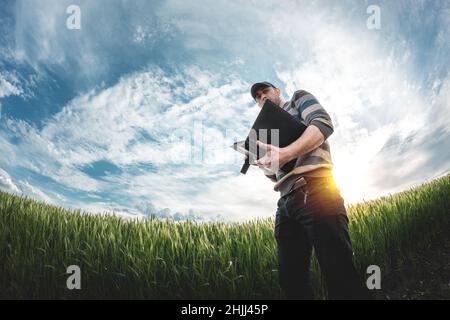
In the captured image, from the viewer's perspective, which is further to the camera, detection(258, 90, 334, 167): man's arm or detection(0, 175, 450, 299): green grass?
detection(0, 175, 450, 299): green grass

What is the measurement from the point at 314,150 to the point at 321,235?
536 mm

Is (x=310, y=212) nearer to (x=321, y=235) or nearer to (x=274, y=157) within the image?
(x=321, y=235)

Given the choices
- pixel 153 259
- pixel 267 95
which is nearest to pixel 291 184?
pixel 267 95

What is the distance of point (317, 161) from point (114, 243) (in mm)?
2155

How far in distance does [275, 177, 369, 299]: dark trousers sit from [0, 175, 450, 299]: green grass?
94 centimetres

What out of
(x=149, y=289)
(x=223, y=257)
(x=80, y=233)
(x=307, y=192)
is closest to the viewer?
(x=307, y=192)

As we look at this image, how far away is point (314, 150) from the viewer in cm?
215

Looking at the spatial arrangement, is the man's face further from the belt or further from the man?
the belt

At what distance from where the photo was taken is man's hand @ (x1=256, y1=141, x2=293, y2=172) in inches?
77.9

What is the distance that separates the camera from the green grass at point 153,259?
9.86ft

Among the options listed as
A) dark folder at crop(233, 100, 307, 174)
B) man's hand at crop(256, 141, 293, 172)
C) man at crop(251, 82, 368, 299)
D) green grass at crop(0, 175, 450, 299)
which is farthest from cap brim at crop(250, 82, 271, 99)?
green grass at crop(0, 175, 450, 299)

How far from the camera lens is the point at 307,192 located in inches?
79.7
